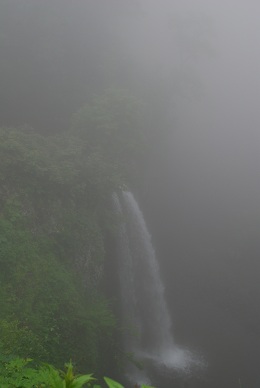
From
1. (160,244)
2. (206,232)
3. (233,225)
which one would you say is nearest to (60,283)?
(160,244)

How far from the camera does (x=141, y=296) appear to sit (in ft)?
62.8

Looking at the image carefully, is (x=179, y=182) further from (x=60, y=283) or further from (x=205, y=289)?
(x=60, y=283)

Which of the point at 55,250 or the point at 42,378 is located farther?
the point at 55,250

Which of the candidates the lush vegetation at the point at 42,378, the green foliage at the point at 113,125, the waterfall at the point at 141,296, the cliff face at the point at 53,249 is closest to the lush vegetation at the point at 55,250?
the cliff face at the point at 53,249

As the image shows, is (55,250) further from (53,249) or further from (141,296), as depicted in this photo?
(141,296)

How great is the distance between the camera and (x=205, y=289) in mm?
22047

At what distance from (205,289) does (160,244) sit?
4438 mm

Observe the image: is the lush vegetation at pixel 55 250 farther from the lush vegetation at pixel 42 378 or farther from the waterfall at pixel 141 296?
the lush vegetation at pixel 42 378

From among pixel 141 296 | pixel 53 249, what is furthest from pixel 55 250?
pixel 141 296

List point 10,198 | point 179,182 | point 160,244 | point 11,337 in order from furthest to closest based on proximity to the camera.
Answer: point 179,182 < point 160,244 < point 10,198 < point 11,337

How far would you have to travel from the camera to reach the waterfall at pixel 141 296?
56.9ft

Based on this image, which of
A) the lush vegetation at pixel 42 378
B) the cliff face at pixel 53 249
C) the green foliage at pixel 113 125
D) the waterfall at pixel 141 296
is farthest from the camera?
the green foliage at pixel 113 125

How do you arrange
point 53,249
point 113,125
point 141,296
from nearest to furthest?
point 53,249
point 141,296
point 113,125

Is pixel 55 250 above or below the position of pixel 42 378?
above
